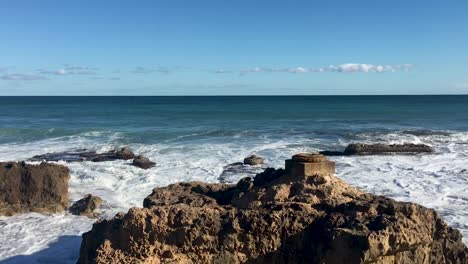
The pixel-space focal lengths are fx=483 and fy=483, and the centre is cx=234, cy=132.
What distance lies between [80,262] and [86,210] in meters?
5.82

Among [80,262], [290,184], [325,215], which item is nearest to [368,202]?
[325,215]

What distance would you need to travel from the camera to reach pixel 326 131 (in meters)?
36.4

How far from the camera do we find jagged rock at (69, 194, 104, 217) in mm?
13195

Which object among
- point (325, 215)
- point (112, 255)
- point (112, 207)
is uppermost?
point (325, 215)

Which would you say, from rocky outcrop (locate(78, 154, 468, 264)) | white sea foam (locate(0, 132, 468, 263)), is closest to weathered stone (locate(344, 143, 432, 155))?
white sea foam (locate(0, 132, 468, 263))

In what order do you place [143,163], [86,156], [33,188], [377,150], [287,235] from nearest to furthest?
[287,235]
[33,188]
[143,163]
[86,156]
[377,150]

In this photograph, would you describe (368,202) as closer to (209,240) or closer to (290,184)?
(290,184)

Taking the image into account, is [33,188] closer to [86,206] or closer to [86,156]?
[86,206]

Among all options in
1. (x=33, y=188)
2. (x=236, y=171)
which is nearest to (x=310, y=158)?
(x=33, y=188)

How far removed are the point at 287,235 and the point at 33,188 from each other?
9955mm

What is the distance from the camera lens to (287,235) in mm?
6469

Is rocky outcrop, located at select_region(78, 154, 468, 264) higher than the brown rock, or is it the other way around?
the brown rock

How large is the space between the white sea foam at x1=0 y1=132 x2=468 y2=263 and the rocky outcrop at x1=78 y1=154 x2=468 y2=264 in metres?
3.93

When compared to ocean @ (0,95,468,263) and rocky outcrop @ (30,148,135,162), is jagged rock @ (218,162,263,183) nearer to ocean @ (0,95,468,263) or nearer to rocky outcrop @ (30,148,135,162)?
ocean @ (0,95,468,263)
